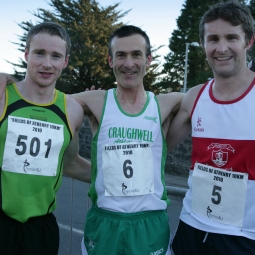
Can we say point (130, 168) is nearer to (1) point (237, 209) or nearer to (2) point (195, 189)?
(2) point (195, 189)

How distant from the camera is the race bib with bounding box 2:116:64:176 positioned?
241 cm

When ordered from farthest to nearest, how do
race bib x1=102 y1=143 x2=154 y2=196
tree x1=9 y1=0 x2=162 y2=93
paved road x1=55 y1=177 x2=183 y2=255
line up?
tree x1=9 y1=0 x2=162 y2=93 → paved road x1=55 y1=177 x2=183 y2=255 → race bib x1=102 y1=143 x2=154 y2=196

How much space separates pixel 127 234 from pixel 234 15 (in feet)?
5.38

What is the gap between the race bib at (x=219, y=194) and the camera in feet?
7.36

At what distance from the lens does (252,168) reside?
225 cm

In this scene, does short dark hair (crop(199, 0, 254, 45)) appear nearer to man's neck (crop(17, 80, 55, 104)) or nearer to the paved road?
man's neck (crop(17, 80, 55, 104))

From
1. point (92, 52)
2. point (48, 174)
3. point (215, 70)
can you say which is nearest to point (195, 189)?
point (215, 70)

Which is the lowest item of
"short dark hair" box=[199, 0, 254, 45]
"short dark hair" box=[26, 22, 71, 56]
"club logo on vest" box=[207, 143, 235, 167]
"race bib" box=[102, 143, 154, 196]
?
"race bib" box=[102, 143, 154, 196]

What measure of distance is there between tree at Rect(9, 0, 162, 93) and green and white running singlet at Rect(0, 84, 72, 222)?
30.6m

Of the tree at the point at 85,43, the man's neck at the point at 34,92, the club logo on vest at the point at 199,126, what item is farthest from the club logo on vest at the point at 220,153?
the tree at the point at 85,43

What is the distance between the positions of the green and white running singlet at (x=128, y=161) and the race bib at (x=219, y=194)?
0.36 metres

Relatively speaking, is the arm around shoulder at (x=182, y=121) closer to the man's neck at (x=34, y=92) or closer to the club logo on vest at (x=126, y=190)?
the club logo on vest at (x=126, y=190)

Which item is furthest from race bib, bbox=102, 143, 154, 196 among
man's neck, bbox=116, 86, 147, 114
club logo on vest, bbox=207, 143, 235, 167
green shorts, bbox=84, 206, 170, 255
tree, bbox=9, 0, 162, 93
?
tree, bbox=9, 0, 162, 93

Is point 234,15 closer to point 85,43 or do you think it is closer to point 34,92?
point 34,92
